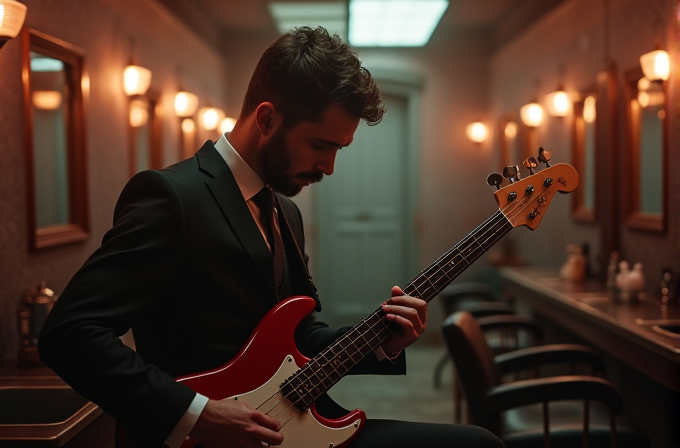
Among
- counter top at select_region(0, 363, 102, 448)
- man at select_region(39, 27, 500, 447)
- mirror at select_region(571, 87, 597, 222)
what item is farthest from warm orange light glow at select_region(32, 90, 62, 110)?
mirror at select_region(571, 87, 597, 222)

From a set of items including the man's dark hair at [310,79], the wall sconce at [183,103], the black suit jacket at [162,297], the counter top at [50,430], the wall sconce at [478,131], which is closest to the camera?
the black suit jacket at [162,297]

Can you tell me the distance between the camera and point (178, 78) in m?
5.54

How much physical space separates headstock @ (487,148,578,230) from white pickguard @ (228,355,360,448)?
660 mm

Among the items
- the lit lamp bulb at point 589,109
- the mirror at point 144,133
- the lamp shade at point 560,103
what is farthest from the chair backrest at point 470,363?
the lamp shade at point 560,103

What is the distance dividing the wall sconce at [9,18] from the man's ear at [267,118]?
51.0 inches

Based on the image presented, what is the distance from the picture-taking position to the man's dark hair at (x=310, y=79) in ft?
5.25

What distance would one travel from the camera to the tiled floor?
480 centimetres

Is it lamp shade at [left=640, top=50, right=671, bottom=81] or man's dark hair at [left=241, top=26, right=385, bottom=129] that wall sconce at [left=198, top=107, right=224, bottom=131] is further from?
man's dark hair at [left=241, top=26, right=385, bottom=129]

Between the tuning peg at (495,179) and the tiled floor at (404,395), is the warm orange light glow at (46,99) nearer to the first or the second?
the tuning peg at (495,179)

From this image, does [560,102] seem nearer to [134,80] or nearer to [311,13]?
[311,13]

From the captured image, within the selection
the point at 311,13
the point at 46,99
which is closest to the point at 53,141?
the point at 46,99

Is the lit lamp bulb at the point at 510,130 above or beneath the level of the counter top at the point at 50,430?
above

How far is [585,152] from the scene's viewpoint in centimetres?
484

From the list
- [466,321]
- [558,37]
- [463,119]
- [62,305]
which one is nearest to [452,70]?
[463,119]
